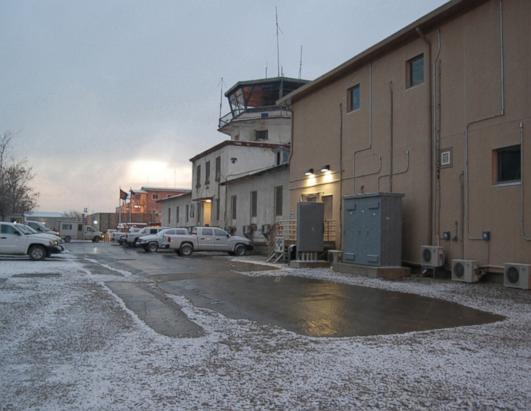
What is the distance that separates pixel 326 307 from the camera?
10180 mm

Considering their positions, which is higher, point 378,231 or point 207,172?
point 207,172

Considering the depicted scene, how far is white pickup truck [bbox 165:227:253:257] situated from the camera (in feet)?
98.4

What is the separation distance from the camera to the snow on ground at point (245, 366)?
4.84 meters

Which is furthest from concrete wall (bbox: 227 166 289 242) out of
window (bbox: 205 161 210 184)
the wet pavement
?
the wet pavement

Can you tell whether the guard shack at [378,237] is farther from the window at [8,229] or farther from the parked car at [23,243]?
the window at [8,229]

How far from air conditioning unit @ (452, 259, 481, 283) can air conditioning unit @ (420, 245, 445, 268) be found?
86cm

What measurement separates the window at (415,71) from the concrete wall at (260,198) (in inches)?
477

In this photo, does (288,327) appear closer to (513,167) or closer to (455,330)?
(455,330)

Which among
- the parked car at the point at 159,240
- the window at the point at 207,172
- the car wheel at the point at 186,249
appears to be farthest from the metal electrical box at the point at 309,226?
the window at the point at 207,172

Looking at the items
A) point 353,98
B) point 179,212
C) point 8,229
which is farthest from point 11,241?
point 179,212

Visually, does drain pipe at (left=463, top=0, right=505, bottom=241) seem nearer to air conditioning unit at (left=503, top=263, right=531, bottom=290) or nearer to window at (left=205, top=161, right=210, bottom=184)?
air conditioning unit at (left=503, top=263, right=531, bottom=290)

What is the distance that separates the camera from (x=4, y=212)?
44.4m

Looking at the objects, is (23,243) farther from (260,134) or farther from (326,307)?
(260,134)

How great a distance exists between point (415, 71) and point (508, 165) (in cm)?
516
